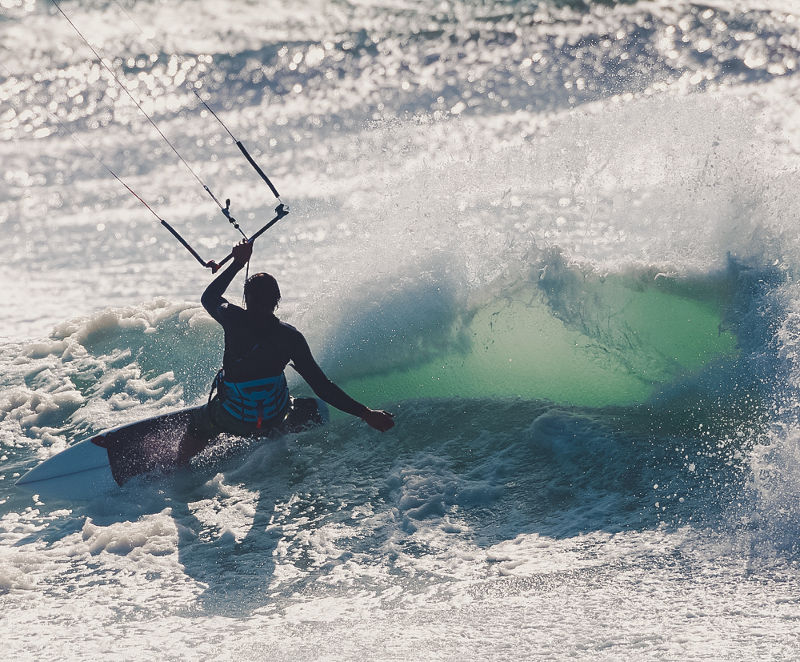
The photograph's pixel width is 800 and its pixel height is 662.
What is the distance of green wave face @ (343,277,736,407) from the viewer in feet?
22.8

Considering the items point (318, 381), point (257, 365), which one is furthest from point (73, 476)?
point (318, 381)

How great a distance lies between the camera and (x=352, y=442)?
21.9ft

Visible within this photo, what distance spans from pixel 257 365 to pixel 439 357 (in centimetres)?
213

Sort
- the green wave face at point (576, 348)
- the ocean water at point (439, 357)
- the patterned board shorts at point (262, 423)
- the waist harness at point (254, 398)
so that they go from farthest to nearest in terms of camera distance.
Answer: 1. the green wave face at point (576, 348)
2. the patterned board shorts at point (262, 423)
3. the waist harness at point (254, 398)
4. the ocean water at point (439, 357)

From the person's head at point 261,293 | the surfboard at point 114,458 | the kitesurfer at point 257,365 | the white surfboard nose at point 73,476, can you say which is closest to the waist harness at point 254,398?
the kitesurfer at point 257,365

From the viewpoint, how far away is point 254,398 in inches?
230

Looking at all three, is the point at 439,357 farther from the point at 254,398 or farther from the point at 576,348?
the point at 254,398

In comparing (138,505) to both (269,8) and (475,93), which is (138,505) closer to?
(475,93)

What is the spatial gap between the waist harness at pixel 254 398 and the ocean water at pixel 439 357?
0.54 metres

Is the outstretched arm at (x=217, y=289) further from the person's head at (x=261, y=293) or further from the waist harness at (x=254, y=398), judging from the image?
the waist harness at (x=254, y=398)

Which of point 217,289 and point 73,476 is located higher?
point 217,289

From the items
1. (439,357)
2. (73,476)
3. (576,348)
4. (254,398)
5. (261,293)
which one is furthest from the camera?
(439,357)

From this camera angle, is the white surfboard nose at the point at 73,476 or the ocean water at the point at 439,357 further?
the white surfboard nose at the point at 73,476

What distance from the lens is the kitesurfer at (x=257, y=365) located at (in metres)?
5.55
